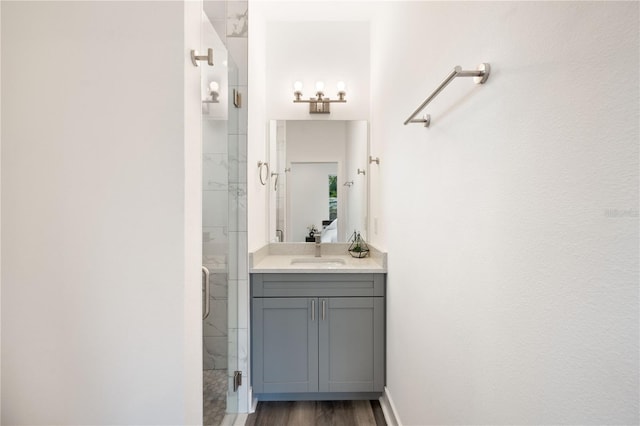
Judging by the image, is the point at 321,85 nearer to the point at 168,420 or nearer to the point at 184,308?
the point at 184,308

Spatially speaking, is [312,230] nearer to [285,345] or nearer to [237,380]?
[285,345]

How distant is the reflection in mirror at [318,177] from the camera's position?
9.04 ft

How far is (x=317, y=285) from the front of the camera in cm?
212

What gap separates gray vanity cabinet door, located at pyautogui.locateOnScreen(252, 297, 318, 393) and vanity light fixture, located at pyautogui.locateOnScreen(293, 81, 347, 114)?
164 centimetres

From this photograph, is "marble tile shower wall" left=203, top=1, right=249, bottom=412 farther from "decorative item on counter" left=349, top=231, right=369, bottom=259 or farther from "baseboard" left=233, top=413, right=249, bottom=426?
"decorative item on counter" left=349, top=231, right=369, bottom=259

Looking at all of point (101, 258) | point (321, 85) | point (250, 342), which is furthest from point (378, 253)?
point (101, 258)

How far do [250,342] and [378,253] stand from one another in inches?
42.6

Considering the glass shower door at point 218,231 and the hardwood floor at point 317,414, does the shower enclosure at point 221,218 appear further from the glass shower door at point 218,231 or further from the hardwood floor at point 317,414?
the hardwood floor at point 317,414

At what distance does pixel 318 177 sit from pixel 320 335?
4.39 ft

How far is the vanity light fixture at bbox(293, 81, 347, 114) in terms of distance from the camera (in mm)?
2705

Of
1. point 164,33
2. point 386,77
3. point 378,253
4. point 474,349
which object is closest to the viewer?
point 474,349

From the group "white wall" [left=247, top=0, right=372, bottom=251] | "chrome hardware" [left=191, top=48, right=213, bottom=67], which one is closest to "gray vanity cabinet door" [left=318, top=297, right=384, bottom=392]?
"white wall" [left=247, top=0, right=372, bottom=251]

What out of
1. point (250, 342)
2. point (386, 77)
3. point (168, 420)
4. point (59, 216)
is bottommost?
point (250, 342)

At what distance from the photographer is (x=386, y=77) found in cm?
207
